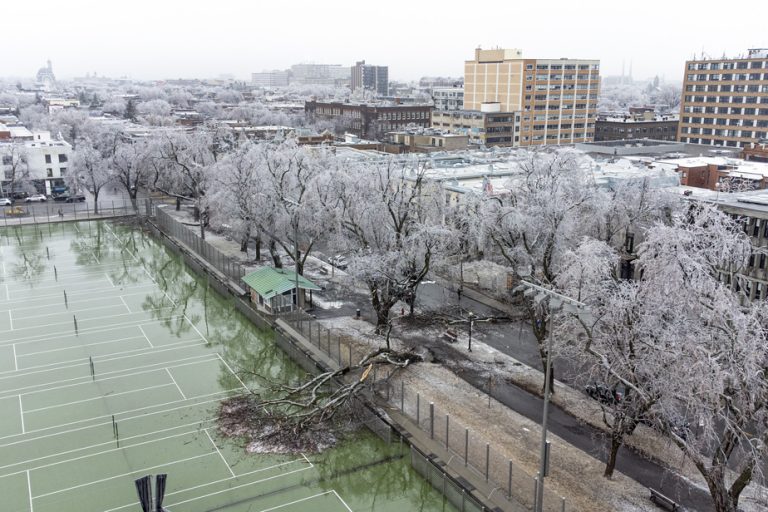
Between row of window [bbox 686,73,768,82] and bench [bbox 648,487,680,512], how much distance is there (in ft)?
295

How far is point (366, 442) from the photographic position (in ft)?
80.2

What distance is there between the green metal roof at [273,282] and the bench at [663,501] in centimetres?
2191

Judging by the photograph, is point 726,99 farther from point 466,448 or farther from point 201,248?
point 466,448

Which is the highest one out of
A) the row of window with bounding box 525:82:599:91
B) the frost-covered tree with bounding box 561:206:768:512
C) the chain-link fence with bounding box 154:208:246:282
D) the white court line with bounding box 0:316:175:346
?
the row of window with bounding box 525:82:599:91

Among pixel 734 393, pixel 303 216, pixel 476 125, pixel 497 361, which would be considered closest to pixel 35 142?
pixel 303 216

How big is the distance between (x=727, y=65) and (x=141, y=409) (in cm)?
9749

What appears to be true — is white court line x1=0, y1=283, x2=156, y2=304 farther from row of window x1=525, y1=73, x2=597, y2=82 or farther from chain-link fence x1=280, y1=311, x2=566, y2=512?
row of window x1=525, y1=73, x2=597, y2=82

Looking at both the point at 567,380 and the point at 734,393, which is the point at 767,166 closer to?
the point at 567,380

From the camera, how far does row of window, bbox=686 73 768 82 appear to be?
92812mm

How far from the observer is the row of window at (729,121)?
3647 inches

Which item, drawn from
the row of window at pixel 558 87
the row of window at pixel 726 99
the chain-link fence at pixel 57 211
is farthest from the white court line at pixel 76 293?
the row of window at pixel 558 87

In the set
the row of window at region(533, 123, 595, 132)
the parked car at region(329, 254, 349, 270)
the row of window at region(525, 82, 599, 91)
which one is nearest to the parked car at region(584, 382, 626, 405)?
the parked car at region(329, 254, 349, 270)

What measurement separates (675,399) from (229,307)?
2794 cm

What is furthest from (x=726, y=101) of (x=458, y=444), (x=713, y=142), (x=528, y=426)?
(x=458, y=444)
